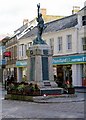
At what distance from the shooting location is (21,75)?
57750mm

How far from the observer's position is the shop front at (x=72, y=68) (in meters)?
41.7

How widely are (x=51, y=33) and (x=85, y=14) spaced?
6.85 meters

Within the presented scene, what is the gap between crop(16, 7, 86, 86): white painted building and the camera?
4194 cm

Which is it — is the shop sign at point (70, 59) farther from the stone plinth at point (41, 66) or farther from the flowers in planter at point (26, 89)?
the flowers in planter at point (26, 89)

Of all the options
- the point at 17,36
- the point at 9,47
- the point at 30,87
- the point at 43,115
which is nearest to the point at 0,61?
the point at 9,47

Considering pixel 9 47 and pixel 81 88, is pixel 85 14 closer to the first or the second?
pixel 81 88

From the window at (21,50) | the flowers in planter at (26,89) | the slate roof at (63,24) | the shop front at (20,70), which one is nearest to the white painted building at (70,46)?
the slate roof at (63,24)

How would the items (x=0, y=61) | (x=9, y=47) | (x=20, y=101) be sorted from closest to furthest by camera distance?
1. (x=20, y=101)
2. (x=9, y=47)
3. (x=0, y=61)

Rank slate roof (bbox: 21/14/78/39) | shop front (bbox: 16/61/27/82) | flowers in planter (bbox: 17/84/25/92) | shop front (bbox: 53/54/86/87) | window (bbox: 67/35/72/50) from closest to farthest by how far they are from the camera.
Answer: flowers in planter (bbox: 17/84/25/92) → shop front (bbox: 53/54/86/87) → window (bbox: 67/35/72/50) → slate roof (bbox: 21/14/78/39) → shop front (bbox: 16/61/27/82)

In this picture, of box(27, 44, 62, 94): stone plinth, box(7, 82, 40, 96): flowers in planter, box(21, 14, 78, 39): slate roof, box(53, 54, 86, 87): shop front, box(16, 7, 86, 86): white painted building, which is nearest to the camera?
box(7, 82, 40, 96): flowers in planter

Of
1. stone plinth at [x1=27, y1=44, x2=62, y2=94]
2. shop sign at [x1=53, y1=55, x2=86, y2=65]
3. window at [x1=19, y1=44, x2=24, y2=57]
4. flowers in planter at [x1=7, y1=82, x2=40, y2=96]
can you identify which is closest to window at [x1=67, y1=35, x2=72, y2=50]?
shop sign at [x1=53, y1=55, x2=86, y2=65]

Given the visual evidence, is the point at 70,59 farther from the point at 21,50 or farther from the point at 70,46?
the point at 21,50

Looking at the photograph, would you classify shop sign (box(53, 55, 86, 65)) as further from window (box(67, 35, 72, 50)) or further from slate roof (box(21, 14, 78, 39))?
slate roof (box(21, 14, 78, 39))

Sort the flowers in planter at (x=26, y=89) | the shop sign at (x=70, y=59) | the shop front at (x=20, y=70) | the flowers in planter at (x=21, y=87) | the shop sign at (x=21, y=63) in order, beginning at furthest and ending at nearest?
1. the shop front at (x=20, y=70)
2. the shop sign at (x=21, y=63)
3. the shop sign at (x=70, y=59)
4. the flowers in planter at (x=21, y=87)
5. the flowers in planter at (x=26, y=89)
